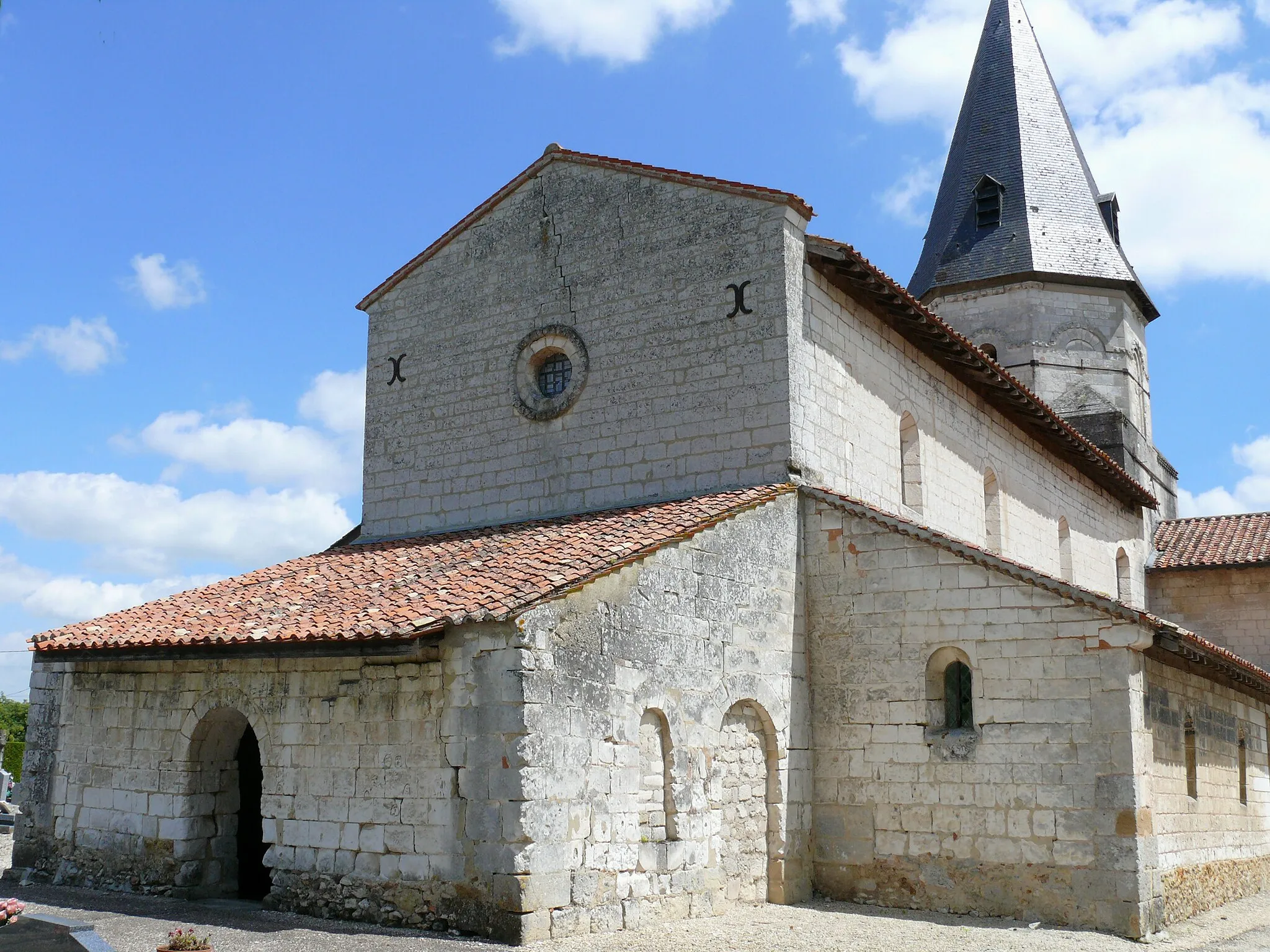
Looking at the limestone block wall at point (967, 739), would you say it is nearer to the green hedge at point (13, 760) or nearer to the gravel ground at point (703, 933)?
the gravel ground at point (703, 933)

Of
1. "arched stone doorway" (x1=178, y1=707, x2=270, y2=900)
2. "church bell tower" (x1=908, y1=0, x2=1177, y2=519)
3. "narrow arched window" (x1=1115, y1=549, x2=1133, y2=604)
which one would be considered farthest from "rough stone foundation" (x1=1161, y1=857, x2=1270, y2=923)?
"church bell tower" (x1=908, y1=0, x2=1177, y2=519)

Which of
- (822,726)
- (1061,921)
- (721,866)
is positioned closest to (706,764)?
(721,866)

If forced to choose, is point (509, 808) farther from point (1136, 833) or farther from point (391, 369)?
point (391, 369)

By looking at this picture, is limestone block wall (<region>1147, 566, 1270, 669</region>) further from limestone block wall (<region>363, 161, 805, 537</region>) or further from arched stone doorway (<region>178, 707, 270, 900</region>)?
arched stone doorway (<region>178, 707, 270, 900</region>)

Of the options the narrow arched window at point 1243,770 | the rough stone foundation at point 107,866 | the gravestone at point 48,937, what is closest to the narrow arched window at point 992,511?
the narrow arched window at point 1243,770

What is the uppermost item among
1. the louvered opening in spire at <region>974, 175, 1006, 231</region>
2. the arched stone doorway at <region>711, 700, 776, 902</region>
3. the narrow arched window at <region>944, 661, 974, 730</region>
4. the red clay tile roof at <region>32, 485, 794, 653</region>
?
the louvered opening in spire at <region>974, 175, 1006, 231</region>

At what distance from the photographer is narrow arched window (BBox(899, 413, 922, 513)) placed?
1416 cm

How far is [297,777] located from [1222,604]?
17814mm

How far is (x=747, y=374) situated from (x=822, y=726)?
364cm

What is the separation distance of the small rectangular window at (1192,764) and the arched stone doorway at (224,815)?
30.2 ft

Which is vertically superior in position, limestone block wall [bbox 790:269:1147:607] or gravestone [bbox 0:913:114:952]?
limestone block wall [bbox 790:269:1147:607]

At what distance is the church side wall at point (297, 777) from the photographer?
8.80 meters

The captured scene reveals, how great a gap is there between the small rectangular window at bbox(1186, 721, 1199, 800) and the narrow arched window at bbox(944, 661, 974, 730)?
2.89m

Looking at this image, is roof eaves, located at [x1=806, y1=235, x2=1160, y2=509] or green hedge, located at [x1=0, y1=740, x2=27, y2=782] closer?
roof eaves, located at [x1=806, y1=235, x2=1160, y2=509]
